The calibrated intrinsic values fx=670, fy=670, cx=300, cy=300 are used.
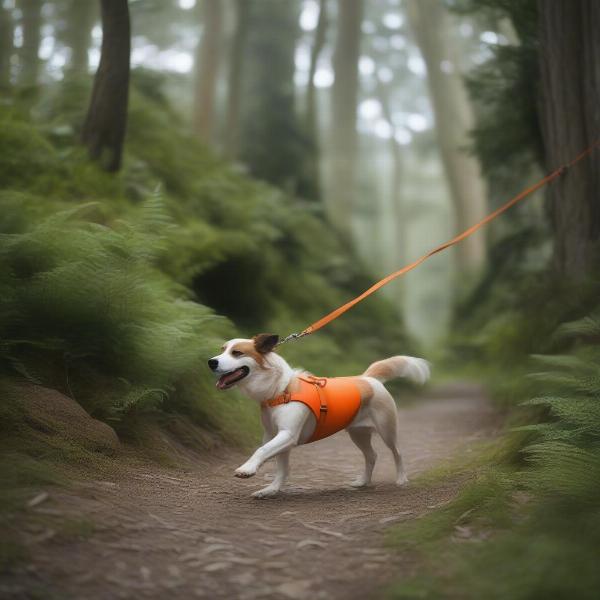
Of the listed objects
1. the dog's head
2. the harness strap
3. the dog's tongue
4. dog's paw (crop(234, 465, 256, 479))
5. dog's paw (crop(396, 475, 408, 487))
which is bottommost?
dog's paw (crop(396, 475, 408, 487))

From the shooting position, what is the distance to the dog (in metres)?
5.08

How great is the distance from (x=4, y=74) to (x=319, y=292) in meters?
7.18

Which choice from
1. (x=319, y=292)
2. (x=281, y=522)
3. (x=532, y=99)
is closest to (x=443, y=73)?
(x=319, y=292)

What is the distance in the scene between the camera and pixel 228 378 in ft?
16.9

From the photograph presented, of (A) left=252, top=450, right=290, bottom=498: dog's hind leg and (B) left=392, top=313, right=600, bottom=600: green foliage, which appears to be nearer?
(B) left=392, top=313, right=600, bottom=600: green foliage

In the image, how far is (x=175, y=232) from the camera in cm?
845

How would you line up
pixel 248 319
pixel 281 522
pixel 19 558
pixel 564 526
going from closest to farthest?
pixel 19 558
pixel 564 526
pixel 281 522
pixel 248 319

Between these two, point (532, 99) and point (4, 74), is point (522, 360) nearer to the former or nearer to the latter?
point (532, 99)

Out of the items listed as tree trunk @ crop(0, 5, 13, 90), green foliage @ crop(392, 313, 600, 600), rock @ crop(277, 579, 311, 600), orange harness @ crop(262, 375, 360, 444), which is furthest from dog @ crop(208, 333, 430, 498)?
tree trunk @ crop(0, 5, 13, 90)

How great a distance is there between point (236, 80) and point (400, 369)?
15.0 m

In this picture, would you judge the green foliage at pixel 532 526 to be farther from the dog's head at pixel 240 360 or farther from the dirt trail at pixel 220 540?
the dog's head at pixel 240 360

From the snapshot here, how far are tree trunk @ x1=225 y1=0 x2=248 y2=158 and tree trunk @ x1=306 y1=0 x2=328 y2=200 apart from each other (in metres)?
2.01

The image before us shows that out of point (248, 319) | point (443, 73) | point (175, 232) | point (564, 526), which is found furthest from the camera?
point (443, 73)

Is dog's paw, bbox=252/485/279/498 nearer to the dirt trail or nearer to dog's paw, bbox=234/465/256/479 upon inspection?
the dirt trail
